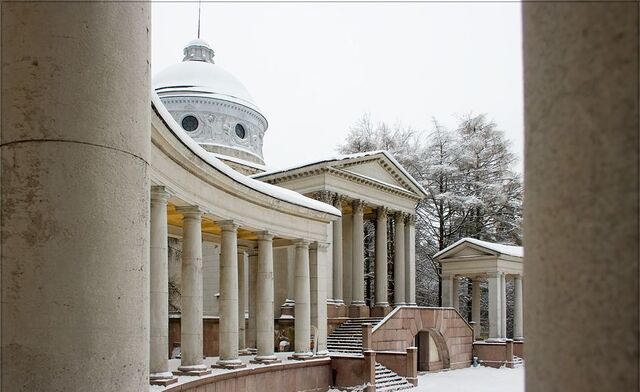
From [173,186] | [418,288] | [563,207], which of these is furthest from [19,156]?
[418,288]

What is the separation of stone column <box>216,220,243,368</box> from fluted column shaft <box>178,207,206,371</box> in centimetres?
363

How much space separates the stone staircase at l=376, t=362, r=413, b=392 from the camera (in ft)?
144

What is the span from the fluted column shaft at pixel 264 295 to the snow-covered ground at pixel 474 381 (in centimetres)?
1137

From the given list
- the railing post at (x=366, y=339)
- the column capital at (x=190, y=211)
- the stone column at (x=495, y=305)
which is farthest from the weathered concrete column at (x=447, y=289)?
the column capital at (x=190, y=211)

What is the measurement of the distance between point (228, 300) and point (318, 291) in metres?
10.6

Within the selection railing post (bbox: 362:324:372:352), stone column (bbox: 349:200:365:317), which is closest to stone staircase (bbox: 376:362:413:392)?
railing post (bbox: 362:324:372:352)

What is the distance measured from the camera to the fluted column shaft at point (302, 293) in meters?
41.0

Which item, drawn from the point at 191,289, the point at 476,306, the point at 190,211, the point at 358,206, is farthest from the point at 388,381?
the point at 476,306

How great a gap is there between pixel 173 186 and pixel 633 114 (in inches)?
956

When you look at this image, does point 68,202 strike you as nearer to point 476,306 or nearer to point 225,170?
point 225,170

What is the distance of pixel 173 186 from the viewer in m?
26.6

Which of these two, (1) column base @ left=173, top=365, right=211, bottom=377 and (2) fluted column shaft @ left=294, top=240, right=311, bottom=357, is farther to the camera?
(2) fluted column shaft @ left=294, top=240, right=311, bottom=357

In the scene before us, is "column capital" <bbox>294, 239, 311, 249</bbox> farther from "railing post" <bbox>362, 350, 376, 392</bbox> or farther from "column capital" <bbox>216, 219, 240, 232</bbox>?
"column capital" <bbox>216, 219, 240, 232</bbox>

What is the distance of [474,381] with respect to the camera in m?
50.7
